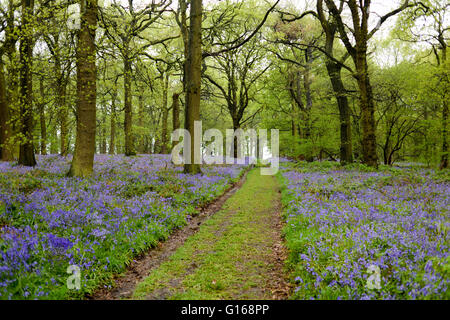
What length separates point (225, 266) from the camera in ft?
17.5

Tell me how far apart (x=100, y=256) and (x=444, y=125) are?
2342cm

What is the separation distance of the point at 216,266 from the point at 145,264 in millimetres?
1412

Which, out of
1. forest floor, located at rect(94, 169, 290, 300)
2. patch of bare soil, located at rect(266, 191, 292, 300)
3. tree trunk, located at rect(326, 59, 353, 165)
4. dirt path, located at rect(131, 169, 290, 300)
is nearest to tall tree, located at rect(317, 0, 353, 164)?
tree trunk, located at rect(326, 59, 353, 165)

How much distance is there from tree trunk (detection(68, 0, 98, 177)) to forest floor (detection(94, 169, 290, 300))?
6.24 m

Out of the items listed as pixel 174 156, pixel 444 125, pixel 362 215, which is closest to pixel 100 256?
pixel 362 215

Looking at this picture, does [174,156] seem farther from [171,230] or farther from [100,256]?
[100,256]

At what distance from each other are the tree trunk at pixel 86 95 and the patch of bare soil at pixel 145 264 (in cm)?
589

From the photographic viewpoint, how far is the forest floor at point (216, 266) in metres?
4.38

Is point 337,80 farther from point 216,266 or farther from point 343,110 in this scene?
point 216,266

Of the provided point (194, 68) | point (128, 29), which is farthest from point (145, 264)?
point (194, 68)

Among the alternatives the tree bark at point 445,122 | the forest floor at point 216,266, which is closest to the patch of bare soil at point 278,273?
the forest floor at point 216,266

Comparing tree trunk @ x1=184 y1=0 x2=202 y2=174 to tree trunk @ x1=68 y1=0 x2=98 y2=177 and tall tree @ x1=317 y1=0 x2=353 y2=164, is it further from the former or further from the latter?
tall tree @ x1=317 y1=0 x2=353 y2=164
